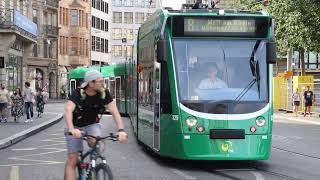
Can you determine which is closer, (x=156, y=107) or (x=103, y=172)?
(x=103, y=172)

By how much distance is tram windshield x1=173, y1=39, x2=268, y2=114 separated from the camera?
40.6 ft

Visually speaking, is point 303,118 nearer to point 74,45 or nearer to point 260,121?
point 260,121

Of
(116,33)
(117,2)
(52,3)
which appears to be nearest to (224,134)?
(52,3)

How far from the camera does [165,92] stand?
12.7 metres

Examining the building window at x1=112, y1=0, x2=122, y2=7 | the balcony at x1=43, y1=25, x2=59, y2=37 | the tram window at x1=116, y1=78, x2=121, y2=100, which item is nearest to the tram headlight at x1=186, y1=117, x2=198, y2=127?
the tram window at x1=116, y1=78, x2=121, y2=100

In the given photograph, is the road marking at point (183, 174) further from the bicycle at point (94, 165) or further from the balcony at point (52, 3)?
the balcony at point (52, 3)

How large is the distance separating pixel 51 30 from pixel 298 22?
47060 millimetres

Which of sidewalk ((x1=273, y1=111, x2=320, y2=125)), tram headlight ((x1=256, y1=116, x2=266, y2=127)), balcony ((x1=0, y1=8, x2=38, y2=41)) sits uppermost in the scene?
balcony ((x1=0, y1=8, x2=38, y2=41))

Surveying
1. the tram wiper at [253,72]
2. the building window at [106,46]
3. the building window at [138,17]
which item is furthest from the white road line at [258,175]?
the building window at [138,17]

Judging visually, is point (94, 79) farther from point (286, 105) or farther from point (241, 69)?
point (286, 105)

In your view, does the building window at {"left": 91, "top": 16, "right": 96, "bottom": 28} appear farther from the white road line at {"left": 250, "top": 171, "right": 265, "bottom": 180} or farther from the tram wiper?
the white road line at {"left": 250, "top": 171, "right": 265, "bottom": 180}

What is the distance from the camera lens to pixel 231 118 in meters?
12.2

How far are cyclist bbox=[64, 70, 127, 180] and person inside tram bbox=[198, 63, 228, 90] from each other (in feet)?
14.5

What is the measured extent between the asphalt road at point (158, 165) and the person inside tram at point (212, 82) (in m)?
1.57
